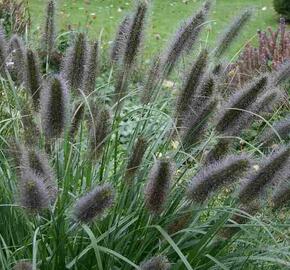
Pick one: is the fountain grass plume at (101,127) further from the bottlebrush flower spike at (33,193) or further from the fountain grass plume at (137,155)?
the bottlebrush flower spike at (33,193)

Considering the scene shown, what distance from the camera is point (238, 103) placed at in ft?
8.03

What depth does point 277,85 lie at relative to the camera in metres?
2.83

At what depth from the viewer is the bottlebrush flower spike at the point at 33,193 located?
6.63ft

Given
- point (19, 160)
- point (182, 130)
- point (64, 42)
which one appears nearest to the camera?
point (19, 160)

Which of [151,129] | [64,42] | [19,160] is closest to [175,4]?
[64,42]

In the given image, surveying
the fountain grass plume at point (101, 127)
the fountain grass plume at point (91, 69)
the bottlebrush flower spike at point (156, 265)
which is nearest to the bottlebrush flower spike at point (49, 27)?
the fountain grass plume at point (91, 69)

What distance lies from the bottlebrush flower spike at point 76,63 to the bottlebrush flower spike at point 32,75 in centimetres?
11

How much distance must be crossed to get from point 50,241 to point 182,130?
2.28 ft

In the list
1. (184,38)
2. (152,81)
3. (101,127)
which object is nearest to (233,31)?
(184,38)

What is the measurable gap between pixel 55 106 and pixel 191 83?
22.1 inches

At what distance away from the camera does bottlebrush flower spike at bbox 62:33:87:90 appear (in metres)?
2.59

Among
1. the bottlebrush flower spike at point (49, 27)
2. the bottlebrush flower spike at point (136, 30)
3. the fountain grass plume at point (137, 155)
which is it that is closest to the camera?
the fountain grass plume at point (137, 155)

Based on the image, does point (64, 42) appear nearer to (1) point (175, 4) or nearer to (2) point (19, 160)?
(2) point (19, 160)

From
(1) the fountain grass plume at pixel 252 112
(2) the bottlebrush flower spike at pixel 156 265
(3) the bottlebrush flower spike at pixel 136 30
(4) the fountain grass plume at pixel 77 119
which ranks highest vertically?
(3) the bottlebrush flower spike at pixel 136 30
